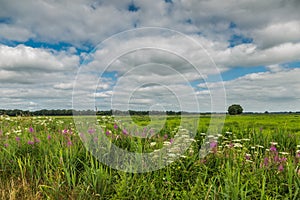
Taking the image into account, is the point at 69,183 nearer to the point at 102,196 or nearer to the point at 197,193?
the point at 102,196

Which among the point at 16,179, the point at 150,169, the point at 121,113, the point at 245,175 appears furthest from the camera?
the point at 121,113

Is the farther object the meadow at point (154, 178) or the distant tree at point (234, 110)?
the distant tree at point (234, 110)

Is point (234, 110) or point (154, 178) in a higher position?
point (234, 110)

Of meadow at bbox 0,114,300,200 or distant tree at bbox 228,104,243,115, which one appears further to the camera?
distant tree at bbox 228,104,243,115

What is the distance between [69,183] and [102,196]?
58 centimetres

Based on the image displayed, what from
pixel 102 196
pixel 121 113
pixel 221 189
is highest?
pixel 121 113

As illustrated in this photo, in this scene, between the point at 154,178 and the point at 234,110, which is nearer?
the point at 154,178

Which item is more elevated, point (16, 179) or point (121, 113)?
point (121, 113)

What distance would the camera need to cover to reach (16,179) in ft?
15.4

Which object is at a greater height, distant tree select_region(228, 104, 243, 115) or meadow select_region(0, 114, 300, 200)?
distant tree select_region(228, 104, 243, 115)

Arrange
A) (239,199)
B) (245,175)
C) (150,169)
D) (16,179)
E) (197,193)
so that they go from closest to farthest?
1. (239,199)
2. (197,193)
3. (245,175)
4. (150,169)
5. (16,179)

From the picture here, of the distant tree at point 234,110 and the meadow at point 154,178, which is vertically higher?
the distant tree at point 234,110

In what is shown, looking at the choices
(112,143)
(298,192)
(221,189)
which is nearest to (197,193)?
(221,189)

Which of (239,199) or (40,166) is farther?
(40,166)
